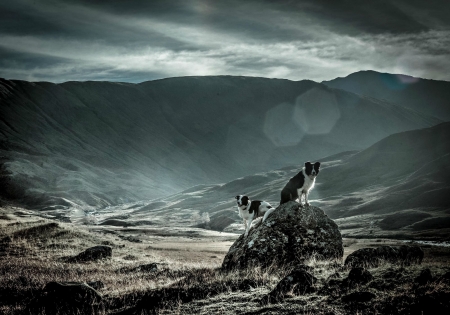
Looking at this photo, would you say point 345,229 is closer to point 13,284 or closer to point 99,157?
point 13,284

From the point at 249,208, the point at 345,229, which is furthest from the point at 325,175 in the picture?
the point at 249,208

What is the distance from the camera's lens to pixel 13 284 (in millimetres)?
12266

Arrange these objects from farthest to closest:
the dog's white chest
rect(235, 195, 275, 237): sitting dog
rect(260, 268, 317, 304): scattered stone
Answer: rect(235, 195, 275, 237): sitting dog
the dog's white chest
rect(260, 268, 317, 304): scattered stone

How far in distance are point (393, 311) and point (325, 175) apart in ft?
438

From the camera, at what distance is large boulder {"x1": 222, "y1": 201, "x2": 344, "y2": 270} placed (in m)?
13.7

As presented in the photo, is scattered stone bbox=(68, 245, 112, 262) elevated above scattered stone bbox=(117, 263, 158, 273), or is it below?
above

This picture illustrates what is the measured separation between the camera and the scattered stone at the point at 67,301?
897 cm

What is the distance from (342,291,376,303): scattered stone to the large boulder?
5995 mm

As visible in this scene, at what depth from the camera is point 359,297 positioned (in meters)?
7.29

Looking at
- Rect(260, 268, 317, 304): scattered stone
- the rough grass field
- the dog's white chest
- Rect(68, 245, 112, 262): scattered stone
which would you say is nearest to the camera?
the rough grass field

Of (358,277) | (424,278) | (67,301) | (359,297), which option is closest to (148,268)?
(67,301)

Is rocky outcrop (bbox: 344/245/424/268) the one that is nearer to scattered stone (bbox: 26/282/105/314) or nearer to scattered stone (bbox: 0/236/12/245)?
scattered stone (bbox: 26/282/105/314)

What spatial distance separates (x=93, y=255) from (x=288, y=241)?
489 inches

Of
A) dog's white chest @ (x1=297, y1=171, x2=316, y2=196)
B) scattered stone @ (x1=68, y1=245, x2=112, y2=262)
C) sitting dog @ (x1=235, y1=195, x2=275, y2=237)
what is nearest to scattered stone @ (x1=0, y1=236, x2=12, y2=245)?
scattered stone @ (x1=68, y1=245, x2=112, y2=262)
